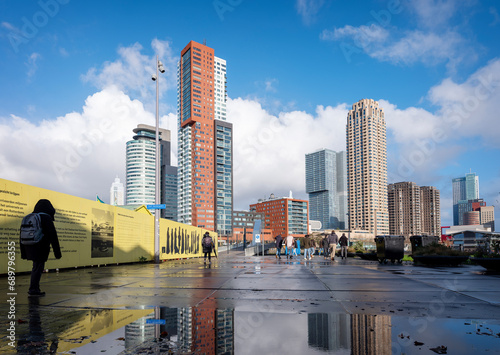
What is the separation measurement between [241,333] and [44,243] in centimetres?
507

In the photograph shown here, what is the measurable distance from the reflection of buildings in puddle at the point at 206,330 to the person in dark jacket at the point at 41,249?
3.26 meters

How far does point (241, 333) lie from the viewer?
4.21 meters

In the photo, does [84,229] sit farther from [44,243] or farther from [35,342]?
[35,342]

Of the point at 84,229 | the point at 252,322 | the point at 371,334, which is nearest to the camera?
the point at 371,334

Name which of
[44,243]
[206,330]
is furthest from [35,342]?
[44,243]

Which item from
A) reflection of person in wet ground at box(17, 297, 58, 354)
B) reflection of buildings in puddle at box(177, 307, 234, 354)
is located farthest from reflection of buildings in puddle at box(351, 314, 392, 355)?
→ reflection of person in wet ground at box(17, 297, 58, 354)

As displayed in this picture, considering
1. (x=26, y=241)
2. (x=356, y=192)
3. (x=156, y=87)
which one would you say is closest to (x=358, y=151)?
(x=356, y=192)

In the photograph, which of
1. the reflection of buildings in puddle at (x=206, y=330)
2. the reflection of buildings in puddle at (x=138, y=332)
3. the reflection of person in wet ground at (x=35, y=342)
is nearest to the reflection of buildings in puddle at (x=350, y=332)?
the reflection of buildings in puddle at (x=206, y=330)

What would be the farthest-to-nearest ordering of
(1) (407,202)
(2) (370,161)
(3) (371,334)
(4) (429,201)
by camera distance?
(4) (429,201), (1) (407,202), (2) (370,161), (3) (371,334)

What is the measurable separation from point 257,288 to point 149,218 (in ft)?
48.7

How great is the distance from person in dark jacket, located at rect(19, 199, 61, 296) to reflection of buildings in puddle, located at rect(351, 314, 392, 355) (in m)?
5.56

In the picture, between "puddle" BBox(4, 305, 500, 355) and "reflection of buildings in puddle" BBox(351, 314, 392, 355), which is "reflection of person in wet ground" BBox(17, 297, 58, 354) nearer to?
"puddle" BBox(4, 305, 500, 355)

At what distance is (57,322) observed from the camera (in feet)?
15.2

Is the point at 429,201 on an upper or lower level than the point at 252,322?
upper
